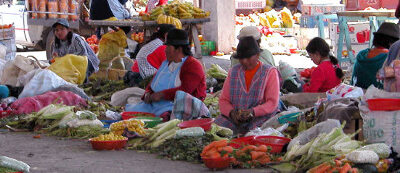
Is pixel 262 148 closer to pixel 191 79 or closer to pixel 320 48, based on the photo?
pixel 191 79

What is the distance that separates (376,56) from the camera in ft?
23.7

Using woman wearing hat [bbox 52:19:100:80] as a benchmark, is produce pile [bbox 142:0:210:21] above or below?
above

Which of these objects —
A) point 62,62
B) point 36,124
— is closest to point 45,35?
point 62,62

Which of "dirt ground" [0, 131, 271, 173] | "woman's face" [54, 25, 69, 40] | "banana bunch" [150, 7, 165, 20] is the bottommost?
"dirt ground" [0, 131, 271, 173]

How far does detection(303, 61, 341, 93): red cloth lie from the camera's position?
24.8 ft

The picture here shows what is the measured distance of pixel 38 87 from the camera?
29.1ft

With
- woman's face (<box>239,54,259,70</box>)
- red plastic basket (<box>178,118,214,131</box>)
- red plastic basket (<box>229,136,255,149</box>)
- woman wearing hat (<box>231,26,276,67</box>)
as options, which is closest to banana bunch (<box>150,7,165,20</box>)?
woman wearing hat (<box>231,26,276,67</box>)

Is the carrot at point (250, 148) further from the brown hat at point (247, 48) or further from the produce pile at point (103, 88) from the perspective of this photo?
the produce pile at point (103, 88)

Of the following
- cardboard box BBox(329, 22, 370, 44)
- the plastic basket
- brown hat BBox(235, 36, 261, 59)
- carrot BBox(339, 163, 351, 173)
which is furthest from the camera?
the plastic basket

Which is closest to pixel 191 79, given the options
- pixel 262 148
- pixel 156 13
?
pixel 262 148

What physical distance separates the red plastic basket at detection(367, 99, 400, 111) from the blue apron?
2.73 m

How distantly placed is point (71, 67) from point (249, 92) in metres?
3.95

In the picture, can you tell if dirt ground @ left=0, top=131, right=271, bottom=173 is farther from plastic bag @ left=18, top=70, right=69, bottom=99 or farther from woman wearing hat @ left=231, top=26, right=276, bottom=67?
woman wearing hat @ left=231, top=26, right=276, bottom=67

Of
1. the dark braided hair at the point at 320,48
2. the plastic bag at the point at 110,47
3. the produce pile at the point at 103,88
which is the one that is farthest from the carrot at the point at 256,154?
the plastic bag at the point at 110,47
